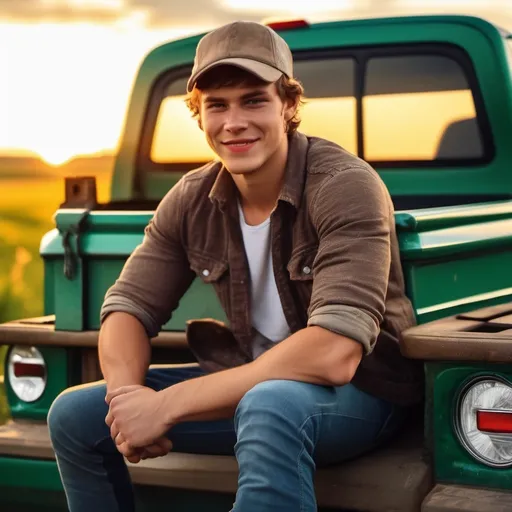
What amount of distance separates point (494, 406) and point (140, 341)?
102 cm

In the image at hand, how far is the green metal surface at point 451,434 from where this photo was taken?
2.88 m

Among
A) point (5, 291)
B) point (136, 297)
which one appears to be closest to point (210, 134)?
point (136, 297)

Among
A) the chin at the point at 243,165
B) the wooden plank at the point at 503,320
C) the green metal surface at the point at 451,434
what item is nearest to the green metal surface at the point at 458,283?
the wooden plank at the point at 503,320

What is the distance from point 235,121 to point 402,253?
1.83ft

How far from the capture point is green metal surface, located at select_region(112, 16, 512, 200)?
4363 millimetres

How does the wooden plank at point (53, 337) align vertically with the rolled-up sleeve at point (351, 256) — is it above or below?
below

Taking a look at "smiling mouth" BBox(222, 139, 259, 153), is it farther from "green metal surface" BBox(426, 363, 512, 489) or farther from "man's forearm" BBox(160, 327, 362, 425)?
"green metal surface" BBox(426, 363, 512, 489)

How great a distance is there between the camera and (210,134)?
3.21 meters

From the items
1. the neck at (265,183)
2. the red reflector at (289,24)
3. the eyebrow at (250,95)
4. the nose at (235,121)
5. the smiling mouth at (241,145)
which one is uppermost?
the red reflector at (289,24)

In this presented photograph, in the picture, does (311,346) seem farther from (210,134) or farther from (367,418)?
(210,134)

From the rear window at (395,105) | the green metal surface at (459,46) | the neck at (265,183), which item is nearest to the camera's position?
the neck at (265,183)

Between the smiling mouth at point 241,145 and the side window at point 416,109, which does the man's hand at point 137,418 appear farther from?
the side window at point 416,109

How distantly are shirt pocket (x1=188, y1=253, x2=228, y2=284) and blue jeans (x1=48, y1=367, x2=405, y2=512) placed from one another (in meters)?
0.31

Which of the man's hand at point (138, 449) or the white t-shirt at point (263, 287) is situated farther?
the white t-shirt at point (263, 287)
